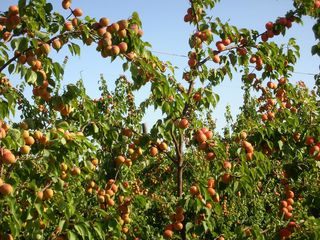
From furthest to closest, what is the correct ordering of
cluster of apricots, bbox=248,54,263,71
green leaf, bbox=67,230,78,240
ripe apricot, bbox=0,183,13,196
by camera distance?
cluster of apricots, bbox=248,54,263,71 → green leaf, bbox=67,230,78,240 → ripe apricot, bbox=0,183,13,196

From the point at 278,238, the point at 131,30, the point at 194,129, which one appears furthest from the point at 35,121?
the point at 278,238

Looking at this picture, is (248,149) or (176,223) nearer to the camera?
(248,149)

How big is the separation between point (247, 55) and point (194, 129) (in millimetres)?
1146

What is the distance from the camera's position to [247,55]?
4285 millimetres

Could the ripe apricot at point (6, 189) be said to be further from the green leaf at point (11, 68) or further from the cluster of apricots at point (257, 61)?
the cluster of apricots at point (257, 61)

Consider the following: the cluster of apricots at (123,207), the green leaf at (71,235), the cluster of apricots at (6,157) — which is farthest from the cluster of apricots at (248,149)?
the cluster of apricots at (6,157)

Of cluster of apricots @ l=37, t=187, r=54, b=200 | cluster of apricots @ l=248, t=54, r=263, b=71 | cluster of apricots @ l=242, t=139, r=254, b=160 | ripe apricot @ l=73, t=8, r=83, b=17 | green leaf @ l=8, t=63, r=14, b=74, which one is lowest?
cluster of apricots @ l=37, t=187, r=54, b=200

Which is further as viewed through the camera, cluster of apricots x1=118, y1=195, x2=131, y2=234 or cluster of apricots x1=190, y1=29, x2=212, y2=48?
cluster of apricots x1=190, y1=29, x2=212, y2=48

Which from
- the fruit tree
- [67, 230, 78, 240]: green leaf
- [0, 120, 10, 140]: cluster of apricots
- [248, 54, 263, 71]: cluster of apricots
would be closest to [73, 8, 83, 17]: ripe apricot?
the fruit tree

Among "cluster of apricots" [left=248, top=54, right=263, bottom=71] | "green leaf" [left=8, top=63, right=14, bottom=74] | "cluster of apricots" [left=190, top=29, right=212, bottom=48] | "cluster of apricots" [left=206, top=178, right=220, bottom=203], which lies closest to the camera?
"green leaf" [left=8, top=63, right=14, bottom=74]

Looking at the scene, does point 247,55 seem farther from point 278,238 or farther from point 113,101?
point 113,101

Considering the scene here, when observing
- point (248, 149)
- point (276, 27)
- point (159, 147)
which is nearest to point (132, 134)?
point (159, 147)

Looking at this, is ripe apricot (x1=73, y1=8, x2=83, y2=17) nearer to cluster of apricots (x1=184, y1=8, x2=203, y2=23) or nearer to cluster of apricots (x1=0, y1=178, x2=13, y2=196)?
cluster of apricots (x1=184, y1=8, x2=203, y2=23)

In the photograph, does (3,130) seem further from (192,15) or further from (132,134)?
(192,15)
